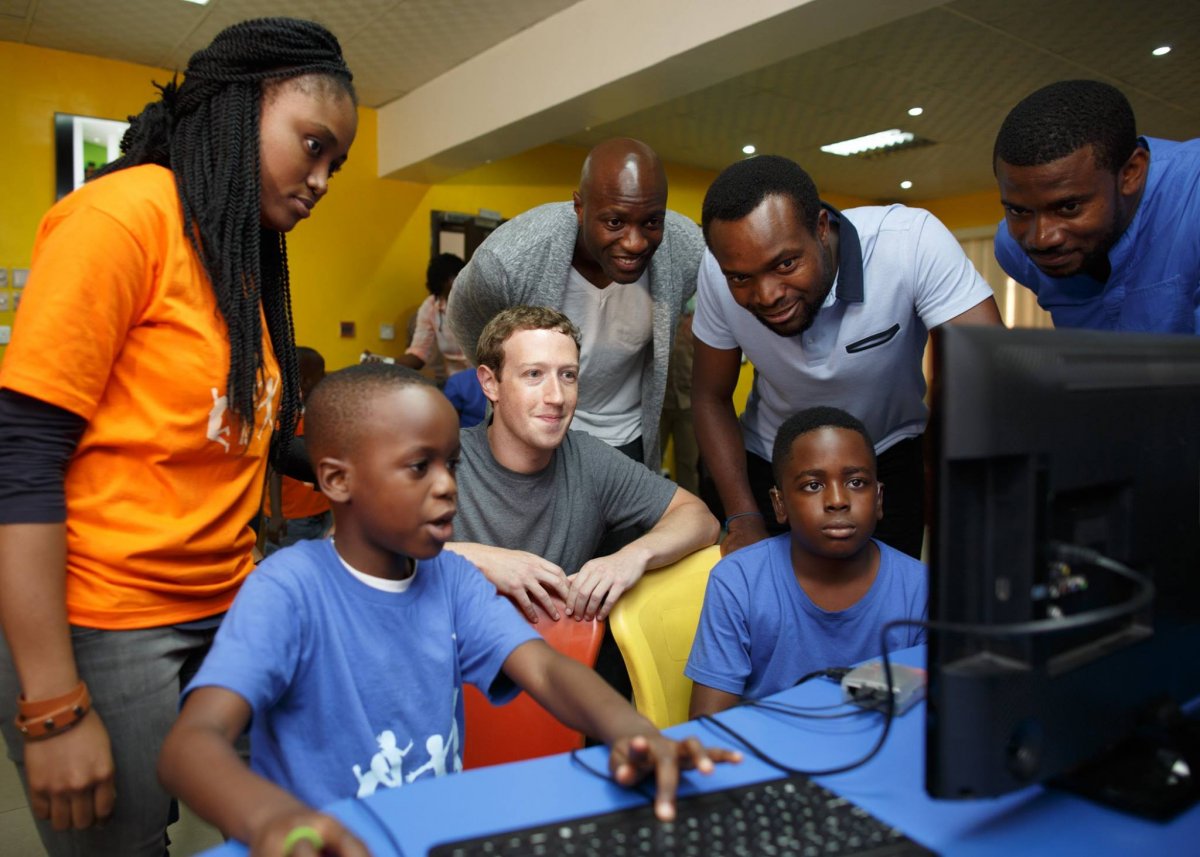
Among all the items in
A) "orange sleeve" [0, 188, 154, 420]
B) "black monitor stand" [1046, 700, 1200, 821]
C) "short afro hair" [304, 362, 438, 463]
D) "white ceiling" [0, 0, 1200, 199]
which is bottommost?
"black monitor stand" [1046, 700, 1200, 821]

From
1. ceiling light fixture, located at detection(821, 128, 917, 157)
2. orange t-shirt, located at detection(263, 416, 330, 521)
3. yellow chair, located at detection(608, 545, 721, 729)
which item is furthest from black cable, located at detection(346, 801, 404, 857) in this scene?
ceiling light fixture, located at detection(821, 128, 917, 157)

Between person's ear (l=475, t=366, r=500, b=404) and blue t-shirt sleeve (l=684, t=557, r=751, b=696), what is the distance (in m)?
0.69

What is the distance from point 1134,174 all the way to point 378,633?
139cm

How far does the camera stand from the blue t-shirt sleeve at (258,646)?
89 centimetres

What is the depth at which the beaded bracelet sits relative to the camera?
37.5 inches

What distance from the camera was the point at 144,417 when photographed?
3.49 ft

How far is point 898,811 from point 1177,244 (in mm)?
1131

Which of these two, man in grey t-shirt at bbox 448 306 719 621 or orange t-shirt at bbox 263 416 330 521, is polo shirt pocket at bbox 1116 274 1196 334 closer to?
man in grey t-shirt at bbox 448 306 719 621

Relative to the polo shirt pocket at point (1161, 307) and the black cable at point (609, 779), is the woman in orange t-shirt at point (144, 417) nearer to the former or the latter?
the black cable at point (609, 779)

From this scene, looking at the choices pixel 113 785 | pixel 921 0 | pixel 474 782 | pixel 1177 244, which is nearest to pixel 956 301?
pixel 1177 244

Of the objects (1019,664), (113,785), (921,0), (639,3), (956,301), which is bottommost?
(113,785)

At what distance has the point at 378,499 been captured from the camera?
1085 millimetres

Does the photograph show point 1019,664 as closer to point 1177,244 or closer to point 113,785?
point 113,785

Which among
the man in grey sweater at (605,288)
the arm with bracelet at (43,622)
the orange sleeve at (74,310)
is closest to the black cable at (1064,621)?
the arm with bracelet at (43,622)
